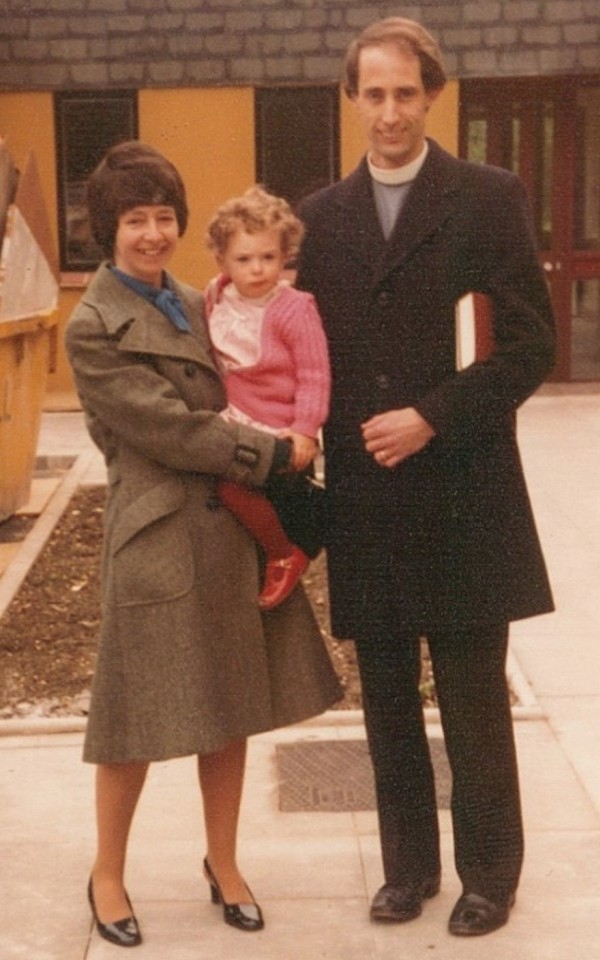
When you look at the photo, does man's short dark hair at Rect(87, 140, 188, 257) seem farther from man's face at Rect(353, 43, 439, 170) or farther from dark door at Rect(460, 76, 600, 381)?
dark door at Rect(460, 76, 600, 381)

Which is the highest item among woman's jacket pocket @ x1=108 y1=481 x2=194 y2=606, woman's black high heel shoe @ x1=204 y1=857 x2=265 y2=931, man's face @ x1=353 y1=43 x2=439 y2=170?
man's face @ x1=353 y1=43 x2=439 y2=170

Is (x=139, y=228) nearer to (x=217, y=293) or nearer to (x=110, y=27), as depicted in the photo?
(x=217, y=293)

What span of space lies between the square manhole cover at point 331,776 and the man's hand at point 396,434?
148cm

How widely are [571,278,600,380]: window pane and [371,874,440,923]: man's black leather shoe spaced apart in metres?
11.6

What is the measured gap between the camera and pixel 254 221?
3.77 m

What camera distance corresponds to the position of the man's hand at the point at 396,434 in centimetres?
388

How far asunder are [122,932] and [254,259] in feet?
5.19

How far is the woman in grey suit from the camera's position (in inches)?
151

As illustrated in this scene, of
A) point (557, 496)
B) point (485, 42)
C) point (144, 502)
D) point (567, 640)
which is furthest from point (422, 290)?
point (485, 42)

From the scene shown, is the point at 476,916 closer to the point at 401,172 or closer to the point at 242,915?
the point at 242,915

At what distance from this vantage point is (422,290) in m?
3.93

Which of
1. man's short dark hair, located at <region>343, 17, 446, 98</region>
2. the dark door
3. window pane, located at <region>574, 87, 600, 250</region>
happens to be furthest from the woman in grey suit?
window pane, located at <region>574, 87, 600, 250</region>

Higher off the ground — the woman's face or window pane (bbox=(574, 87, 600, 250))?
the woman's face

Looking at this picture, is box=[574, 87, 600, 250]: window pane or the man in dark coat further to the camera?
box=[574, 87, 600, 250]: window pane
